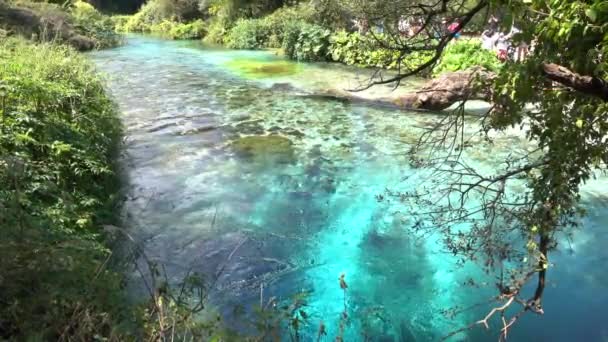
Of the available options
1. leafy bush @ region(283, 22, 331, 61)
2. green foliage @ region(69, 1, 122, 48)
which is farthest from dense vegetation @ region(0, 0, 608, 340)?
green foliage @ region(69, 1, 122, 48)

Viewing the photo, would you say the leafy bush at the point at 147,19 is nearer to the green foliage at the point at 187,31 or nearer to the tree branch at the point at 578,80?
the green foliage at the point at 187,31

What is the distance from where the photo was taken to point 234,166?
8.55 m

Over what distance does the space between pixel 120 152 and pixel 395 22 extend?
5.28 m

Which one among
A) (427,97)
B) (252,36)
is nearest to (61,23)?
(252,36)

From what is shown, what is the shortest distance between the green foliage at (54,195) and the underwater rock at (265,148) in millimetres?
2248

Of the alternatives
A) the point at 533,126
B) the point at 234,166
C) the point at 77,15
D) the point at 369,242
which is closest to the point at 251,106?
the point at 234,166

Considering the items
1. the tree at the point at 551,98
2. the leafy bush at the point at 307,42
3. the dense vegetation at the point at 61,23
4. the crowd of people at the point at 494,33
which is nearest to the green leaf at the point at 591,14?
the tree at the point at 551,98

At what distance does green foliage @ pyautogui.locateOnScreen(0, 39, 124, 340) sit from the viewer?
276 cm

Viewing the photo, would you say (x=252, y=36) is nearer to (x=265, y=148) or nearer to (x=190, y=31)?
(x=190, y=31)

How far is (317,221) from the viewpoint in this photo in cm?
664

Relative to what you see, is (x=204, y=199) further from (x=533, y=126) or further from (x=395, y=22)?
(x=533, y=126)

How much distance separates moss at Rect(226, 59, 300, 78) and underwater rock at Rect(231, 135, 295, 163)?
7627mm

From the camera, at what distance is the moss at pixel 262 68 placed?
17.8 m

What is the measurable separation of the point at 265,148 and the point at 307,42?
1216 centimetres
